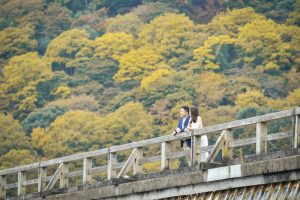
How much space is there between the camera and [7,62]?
16000 centimetres

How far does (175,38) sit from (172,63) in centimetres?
686

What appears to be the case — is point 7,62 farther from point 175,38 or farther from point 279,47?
point 279,47

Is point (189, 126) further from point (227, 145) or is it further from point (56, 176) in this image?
point (56, 176)

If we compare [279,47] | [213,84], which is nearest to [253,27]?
[279,47]

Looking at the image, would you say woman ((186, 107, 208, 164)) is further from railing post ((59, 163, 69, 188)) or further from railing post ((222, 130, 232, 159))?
railing post ((59, 163, 69, 188))

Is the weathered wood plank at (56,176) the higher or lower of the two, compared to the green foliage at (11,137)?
lower

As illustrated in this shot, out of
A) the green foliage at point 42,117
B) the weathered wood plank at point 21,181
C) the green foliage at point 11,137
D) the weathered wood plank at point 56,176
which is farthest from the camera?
the green foliage at point 42,117

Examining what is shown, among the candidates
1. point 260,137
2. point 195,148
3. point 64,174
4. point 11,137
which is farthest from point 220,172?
point 11,137

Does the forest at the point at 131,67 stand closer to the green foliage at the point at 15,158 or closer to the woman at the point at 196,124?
the green foliage at the point at 15,158

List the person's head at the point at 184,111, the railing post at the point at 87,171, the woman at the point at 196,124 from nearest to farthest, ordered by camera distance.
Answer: the woman at the point at 196,124 < the person's head at the point at 184,111 < the railing post at the point at 87,171

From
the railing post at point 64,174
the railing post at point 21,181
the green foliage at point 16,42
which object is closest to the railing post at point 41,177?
the railing post at point 64,174

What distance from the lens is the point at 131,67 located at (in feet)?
497

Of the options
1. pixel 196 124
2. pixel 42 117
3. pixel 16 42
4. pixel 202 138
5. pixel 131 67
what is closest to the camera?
pixel 202 138

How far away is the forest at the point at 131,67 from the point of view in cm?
12262
